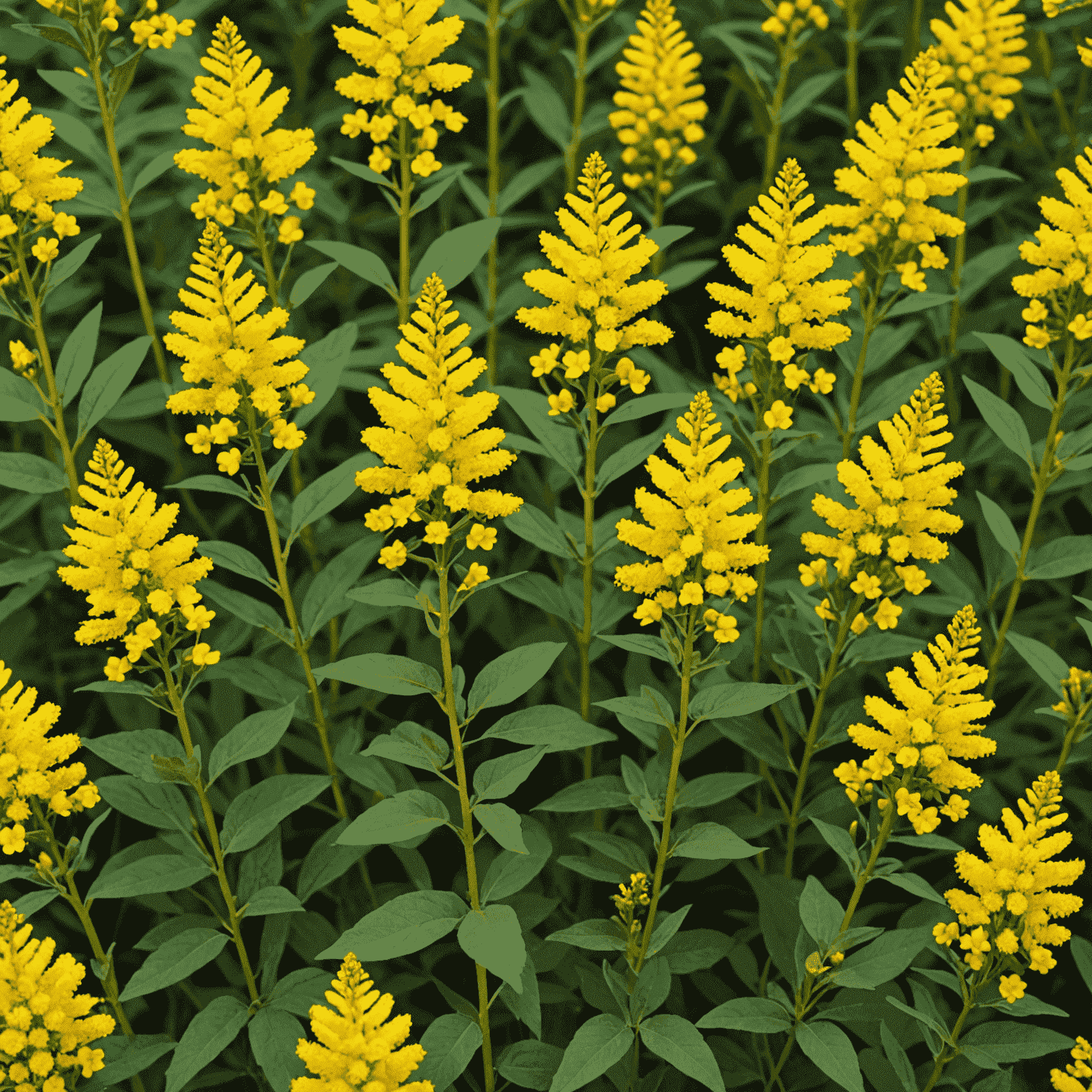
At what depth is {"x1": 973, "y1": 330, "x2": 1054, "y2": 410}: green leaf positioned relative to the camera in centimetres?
381

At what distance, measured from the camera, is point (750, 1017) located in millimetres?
3348

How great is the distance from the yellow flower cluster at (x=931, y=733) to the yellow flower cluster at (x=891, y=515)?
0.26m

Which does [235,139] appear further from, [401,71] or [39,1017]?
[39,1017]

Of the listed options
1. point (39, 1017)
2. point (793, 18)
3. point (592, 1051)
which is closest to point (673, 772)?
point (592, 1051)

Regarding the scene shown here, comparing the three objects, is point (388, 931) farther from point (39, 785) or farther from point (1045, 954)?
point (1045, 954)

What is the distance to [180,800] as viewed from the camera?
3631mm

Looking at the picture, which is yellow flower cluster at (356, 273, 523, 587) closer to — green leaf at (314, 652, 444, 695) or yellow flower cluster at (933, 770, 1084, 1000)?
green leaf at (314, 652, 444, 695)

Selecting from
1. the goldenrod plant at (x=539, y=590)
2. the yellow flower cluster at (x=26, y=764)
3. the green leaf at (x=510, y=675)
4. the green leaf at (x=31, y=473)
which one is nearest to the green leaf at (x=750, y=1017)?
the goldenrod plant at (x=539, y=590)

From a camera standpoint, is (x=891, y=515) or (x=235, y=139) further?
(x=235, y=139)

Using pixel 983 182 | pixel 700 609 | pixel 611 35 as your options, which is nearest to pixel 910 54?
pixel 983 182

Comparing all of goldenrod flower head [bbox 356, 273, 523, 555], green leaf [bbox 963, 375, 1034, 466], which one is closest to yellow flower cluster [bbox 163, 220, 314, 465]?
goldenrod flower head [bbox 356, 273, 523, 555]

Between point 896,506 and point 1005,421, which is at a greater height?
point 896,506

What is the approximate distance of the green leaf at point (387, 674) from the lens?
10.2 ft

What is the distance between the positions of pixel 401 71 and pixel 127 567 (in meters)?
2.04
